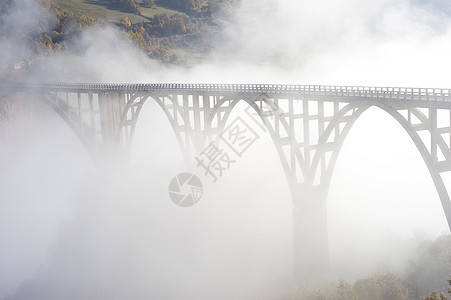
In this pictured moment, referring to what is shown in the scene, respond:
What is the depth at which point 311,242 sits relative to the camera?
43125mm

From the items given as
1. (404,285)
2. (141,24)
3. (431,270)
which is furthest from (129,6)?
(404,285)

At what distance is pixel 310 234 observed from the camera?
141ft

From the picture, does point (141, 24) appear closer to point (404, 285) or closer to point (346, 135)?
point (346, 135)

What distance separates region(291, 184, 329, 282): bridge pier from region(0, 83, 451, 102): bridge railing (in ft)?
26.2

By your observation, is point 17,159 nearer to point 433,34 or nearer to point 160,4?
point 160,4

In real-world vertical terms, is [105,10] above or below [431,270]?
above

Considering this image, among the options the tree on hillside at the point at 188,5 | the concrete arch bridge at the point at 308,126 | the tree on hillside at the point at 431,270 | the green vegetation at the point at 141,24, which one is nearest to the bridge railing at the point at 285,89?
the concrete arch bridge at the point at 308,126

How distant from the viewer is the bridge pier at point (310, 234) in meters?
42.3

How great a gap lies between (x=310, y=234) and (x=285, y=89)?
481 inches

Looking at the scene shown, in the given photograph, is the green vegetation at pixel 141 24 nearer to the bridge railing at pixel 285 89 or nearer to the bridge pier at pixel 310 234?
the bridge railing at pixel 285 89

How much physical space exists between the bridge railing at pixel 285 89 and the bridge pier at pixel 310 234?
7999mm

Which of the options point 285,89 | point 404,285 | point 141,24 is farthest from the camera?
point 141,24

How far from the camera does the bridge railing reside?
108ft

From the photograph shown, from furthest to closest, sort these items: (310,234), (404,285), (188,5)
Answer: (188,5)
(310,234)
(404,285)
